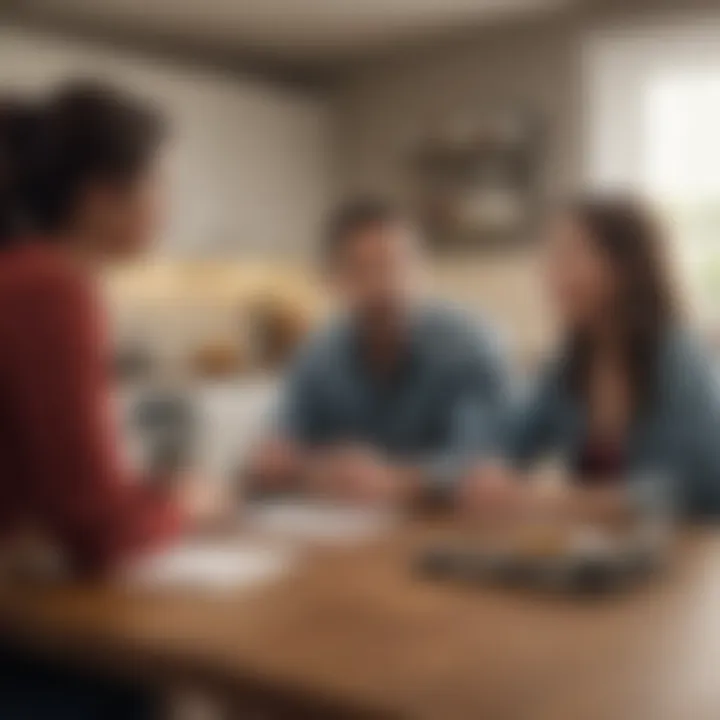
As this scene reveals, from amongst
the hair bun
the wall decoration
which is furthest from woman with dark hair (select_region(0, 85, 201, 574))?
the wall decoration

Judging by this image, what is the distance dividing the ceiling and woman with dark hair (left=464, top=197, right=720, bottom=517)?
0.27 feet

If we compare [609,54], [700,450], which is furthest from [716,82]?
[700,450]

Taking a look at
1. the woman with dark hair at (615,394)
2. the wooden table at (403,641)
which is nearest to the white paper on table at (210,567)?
the wooden table at (403,641)

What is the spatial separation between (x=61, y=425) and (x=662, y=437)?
254 millimetres

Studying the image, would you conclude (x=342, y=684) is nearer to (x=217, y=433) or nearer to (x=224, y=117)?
(x=217, y=433)

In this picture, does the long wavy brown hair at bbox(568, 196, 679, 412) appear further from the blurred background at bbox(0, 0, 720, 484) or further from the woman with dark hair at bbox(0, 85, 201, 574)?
the woman with dark hair at bbox(0, 85, 201, 574)

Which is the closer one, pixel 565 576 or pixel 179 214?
pixel 179 214

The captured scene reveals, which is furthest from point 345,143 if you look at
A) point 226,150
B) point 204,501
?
point 204,501

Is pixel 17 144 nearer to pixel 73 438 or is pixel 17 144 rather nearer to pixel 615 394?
pixel 73 438

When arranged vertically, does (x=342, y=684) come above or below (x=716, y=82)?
below

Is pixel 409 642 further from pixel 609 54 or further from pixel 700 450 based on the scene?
pixel 609 54

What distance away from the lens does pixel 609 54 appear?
1.42 ft

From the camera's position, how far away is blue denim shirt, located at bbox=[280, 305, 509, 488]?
0.48 m

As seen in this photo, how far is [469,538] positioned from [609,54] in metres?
0.24
